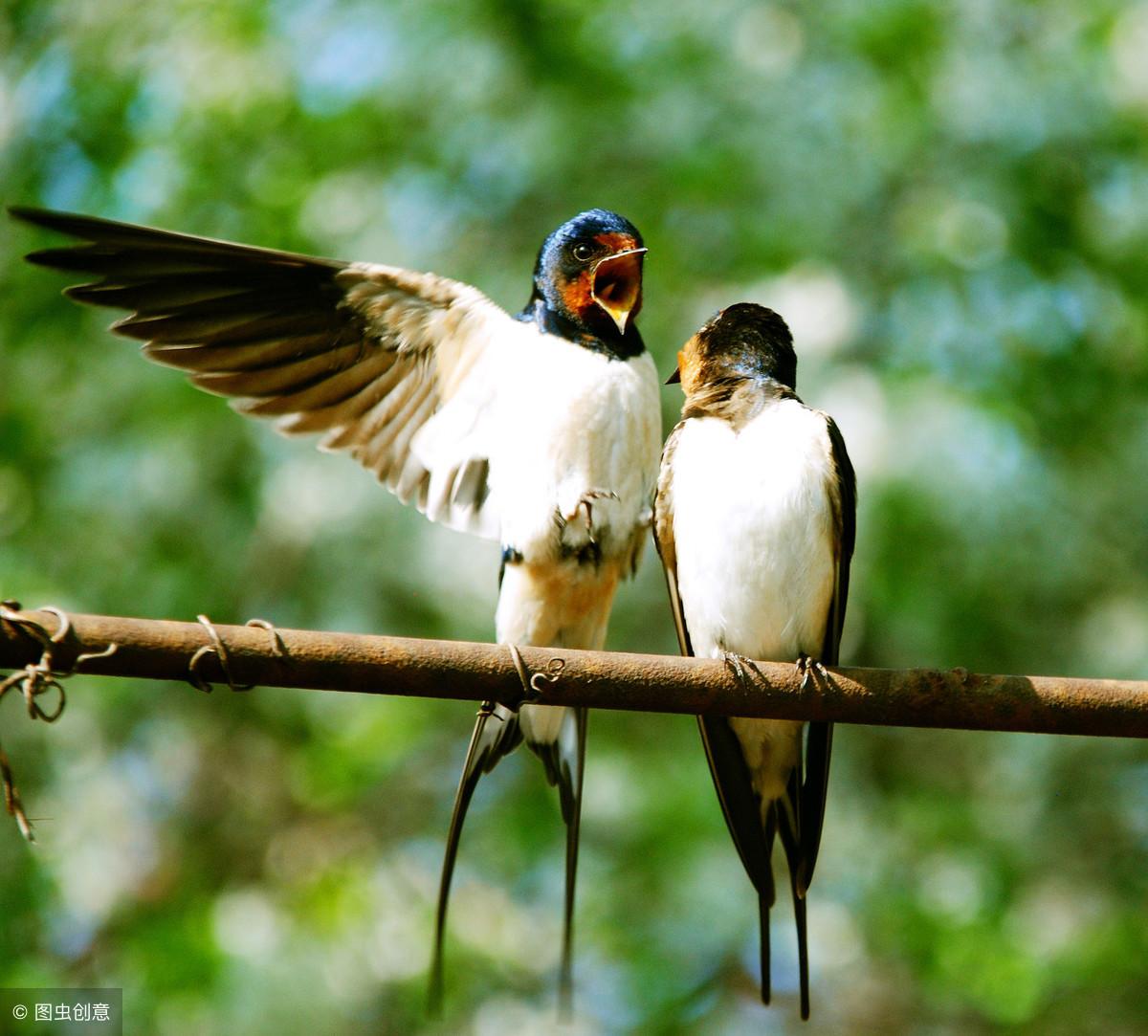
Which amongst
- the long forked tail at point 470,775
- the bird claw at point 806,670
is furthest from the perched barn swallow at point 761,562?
→ the long forked tail at point 470,775

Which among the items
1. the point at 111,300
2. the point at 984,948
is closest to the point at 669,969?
the point at 984,948

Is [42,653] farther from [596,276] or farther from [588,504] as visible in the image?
[596,276]

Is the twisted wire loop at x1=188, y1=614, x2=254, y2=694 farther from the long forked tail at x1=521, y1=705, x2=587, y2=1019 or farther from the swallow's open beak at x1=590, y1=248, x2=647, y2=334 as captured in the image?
the swallow's open beak at x1=590, y1=248, x2=647, y2=334

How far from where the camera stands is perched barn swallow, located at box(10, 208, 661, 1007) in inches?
115

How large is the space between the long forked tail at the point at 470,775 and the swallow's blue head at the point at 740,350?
803 millimetres

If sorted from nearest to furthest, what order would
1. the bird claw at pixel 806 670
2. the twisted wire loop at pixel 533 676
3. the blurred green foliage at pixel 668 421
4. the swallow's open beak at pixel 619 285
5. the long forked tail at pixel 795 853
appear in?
the twisted wire loop at pixel 533 676 < the bird claw at pixel 806 670 < the long forked tail at pixel 795 853 < the swallow's open beak at pixel 619 285 < the blurred green foliage at pixel 668 421

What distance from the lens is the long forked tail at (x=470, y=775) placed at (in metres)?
2.48

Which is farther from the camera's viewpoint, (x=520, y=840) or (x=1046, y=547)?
(x=520, y=840)

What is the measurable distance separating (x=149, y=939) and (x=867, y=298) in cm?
303

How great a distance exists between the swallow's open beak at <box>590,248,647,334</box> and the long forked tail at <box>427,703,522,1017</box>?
0.87m

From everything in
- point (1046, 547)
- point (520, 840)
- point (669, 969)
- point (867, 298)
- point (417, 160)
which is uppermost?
point (417, 160)

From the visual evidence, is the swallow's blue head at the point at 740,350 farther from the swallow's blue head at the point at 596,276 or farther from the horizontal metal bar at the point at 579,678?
the horizontal metal bar at the point at 579,678

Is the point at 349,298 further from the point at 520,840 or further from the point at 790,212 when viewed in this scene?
the point at 520,840

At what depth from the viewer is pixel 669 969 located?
→ 4840 millimetres
